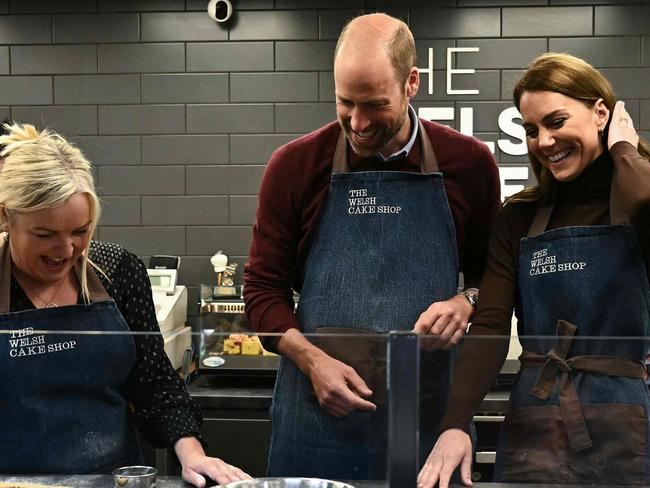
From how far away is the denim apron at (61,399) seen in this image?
1.27 m

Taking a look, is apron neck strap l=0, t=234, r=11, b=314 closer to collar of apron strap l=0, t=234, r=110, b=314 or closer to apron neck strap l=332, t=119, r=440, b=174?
collar of apron strap l=0, t=234, r=110, b=314

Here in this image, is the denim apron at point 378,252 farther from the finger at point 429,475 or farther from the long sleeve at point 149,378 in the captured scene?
the finger at point 429,475

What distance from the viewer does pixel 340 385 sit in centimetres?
113

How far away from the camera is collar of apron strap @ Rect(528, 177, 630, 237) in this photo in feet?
4.80

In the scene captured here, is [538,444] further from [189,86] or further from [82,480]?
[189,86]

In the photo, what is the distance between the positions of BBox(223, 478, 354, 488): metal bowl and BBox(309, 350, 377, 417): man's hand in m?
0.10

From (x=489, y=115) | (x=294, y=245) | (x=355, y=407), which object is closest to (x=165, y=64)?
(x=489, y=115)

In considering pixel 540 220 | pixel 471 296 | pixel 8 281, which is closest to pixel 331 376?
pixel 471 296

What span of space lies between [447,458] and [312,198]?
27.0 inches

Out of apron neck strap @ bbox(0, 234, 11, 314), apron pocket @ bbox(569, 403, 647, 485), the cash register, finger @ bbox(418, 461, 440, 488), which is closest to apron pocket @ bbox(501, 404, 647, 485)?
apron pocket @ bbox(569, 403, 647, 485)

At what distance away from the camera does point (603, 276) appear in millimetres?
1454

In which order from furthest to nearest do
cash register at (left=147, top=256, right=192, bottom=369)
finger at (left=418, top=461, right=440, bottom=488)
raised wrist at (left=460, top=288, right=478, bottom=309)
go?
cash register at (left=147, top=256, right=192, bottom=369) < raised wrist at (left=460, top=288, right=478, bottom=309) < finger at (left=418, top=461, right=440, bottom=488)

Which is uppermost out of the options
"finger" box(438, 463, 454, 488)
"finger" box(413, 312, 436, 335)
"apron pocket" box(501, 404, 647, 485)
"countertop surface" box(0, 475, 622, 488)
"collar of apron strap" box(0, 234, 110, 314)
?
"collar of apron strap" box(0, 234, 110, 314)

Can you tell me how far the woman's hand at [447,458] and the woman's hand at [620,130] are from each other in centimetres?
70
